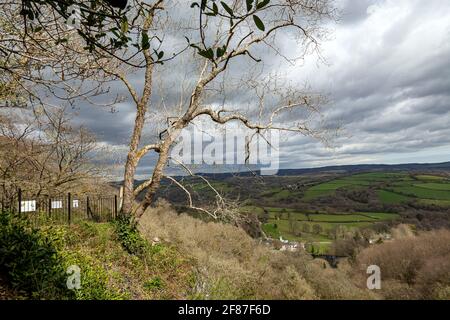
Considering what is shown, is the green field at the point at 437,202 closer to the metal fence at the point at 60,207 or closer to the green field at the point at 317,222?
the green field at the point at 317,222

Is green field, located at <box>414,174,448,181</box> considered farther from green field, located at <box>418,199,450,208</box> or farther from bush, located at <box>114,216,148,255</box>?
bush, located at <box>114,216,148,255</box>

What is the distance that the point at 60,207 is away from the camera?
43.0 ft

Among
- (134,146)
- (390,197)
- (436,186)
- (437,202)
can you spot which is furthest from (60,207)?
(436,186)

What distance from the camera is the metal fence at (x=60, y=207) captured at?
10.9 metres

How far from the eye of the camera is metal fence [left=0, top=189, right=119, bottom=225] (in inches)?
428

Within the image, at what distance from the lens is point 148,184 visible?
38.5ft

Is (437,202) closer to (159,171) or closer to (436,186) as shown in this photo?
(436,186)

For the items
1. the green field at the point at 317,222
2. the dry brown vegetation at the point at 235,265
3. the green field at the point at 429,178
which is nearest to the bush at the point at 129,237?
the dry brown vegetation at the point at 235,265

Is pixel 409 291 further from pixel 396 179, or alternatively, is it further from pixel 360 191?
pixel 396 179

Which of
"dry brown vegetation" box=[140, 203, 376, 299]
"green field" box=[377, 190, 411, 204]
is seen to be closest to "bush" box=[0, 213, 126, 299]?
"dry brown vegetation" box=[140, 203, 376, 299]
